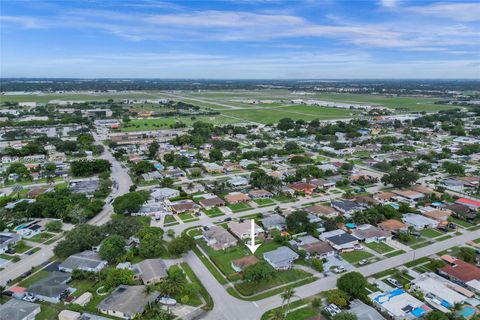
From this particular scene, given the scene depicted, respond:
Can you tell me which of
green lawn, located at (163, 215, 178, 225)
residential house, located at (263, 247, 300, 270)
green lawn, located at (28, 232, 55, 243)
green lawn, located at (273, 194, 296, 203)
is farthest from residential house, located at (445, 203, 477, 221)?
green lawn, located at (28, 232, 55, 243)

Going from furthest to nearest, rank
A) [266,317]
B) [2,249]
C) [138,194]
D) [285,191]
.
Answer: [285,191], [138,194], [2,249], [266,317]

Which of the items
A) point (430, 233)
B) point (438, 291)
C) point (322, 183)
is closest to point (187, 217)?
point (322, 183)

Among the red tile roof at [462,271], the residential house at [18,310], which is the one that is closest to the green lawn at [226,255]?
the residential house at [18,310]

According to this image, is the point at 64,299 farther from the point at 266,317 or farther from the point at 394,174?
the point at 394,174

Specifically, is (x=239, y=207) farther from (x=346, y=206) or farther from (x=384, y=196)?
(x=384, y=196)

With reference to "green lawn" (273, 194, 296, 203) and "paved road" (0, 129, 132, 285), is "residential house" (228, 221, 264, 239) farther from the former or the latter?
"paved road" (0, 129, 132, 285)

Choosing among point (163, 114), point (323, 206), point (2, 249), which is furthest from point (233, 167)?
point (163, 114)

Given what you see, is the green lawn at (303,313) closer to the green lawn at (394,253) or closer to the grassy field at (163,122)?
the green lawn at (394,253)
